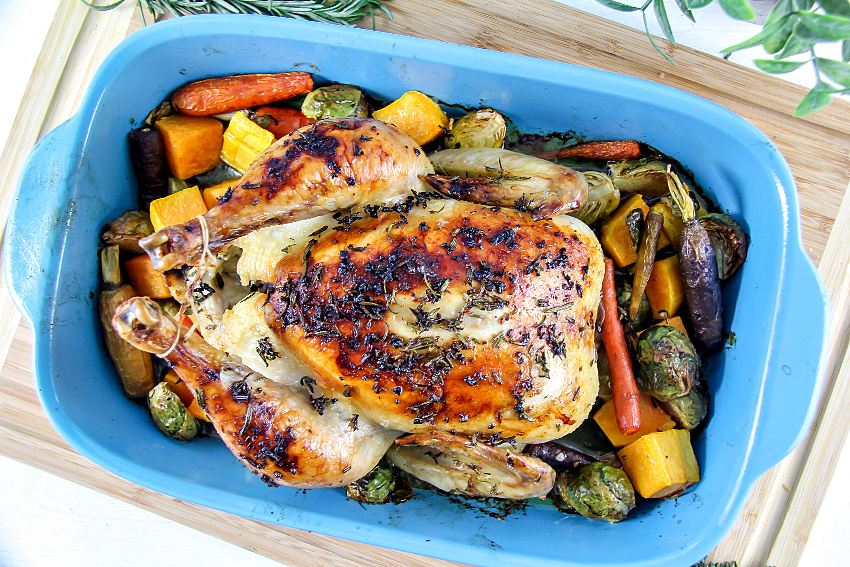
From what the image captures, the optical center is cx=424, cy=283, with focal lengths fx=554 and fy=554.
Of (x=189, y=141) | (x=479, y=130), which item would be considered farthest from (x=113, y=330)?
(x=479, y=130)

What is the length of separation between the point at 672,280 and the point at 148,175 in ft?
7.33

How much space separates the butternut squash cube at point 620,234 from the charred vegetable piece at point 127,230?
1.92 metres

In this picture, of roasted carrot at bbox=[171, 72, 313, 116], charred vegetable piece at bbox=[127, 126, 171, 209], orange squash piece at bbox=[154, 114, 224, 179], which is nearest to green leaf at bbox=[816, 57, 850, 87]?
roasted carrot at bbox=[171, 72, 313, 116]

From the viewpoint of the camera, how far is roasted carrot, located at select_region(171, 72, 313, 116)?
225cm

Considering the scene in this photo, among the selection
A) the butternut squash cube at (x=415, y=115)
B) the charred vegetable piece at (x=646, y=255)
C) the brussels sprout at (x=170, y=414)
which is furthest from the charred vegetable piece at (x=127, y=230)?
the charred vegetable piece at (x=646, y=255)

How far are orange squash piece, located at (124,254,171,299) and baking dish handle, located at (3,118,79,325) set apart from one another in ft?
0.92

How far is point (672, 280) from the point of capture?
7.52ft

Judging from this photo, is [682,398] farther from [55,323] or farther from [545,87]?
[55,323]

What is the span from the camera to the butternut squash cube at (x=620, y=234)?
7.56ft

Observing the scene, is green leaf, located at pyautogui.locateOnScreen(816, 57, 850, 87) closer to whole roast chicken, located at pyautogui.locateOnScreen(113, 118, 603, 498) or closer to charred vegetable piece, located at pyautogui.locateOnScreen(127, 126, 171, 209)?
whole roast chicken, located at pyautogui.locateOnScreen(113, 118, 603, 498)

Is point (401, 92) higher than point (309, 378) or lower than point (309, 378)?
higher

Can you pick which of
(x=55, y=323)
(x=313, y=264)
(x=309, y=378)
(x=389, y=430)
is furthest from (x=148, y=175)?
(x=389, y=430)

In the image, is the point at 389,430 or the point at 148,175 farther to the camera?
the point at 148,175

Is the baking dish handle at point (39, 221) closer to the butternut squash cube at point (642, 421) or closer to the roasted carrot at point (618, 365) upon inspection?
the roasted carrot at point (618, 365)
